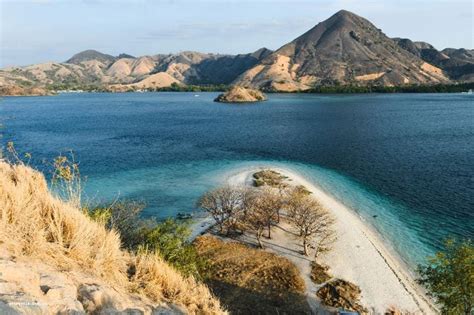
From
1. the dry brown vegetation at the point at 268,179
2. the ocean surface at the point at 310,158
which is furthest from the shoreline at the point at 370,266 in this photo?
the dry brown vegetation at the point at 268,179

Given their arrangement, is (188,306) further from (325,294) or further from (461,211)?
(461,211)

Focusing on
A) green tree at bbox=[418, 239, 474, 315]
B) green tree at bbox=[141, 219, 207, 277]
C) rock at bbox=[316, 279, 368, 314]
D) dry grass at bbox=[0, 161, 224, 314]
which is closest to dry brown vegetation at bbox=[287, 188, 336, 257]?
rock at bbox=[316, 279, 368, 314]

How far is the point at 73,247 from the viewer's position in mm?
10344

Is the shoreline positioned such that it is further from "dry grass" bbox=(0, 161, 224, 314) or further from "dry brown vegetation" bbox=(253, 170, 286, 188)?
"dry grass" bbox=(0, 161, 224, 314)

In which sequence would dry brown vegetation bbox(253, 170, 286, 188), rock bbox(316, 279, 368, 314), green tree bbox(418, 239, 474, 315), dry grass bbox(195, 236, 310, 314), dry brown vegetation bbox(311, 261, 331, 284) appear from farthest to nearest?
dry brown vegetation bbox(253, 170, 286, 188) < dry brown vegetation bbox(311, 261, 331, 284) < rock bbox(316, 279, 368, 314) < dry grass bbox(195, 236, 310, 314) < green tree bbox(418, 239, 474, 315)

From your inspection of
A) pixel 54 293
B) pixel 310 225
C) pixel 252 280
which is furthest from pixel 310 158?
pixel 54 293

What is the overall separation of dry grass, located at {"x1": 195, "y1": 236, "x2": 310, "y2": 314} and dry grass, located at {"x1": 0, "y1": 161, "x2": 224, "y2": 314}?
410 inches

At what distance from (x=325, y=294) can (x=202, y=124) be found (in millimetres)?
100852

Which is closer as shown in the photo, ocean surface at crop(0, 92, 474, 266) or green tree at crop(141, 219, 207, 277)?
green tree at crop(141, 219, 207, 277)

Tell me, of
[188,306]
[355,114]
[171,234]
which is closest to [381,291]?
[171,234]

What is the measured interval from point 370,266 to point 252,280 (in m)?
10.1

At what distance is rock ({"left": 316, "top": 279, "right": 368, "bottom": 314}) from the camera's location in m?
23.4

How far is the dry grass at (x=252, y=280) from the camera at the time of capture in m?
23.0

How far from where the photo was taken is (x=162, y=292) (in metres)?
11.2
